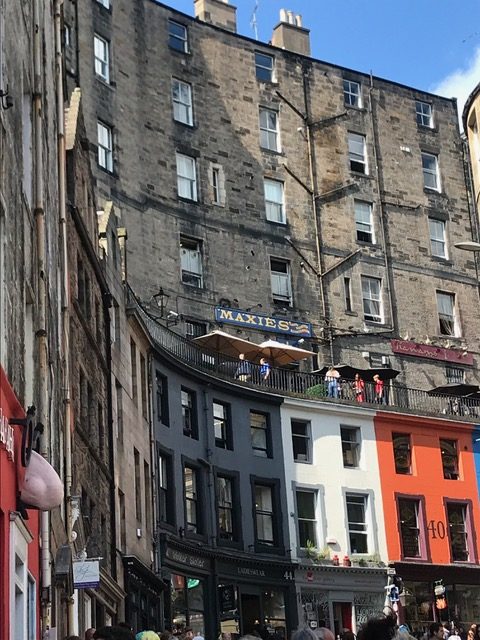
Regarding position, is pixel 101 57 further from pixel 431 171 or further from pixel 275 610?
pixel 275 610

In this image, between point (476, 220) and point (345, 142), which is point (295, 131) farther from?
point (476, 220)

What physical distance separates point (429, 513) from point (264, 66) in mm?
18929

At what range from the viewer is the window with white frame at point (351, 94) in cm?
5397

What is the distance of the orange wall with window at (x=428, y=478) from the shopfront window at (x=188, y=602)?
26.6 ft

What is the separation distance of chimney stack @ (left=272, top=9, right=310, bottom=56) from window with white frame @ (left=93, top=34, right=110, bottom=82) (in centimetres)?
1029

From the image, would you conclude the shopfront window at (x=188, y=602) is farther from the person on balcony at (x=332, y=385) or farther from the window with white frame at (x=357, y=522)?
the person on balcony at (x=332, y=385)

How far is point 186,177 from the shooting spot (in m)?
47.8

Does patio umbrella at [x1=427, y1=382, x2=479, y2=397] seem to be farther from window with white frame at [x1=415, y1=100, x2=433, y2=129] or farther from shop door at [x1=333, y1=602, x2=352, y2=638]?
window with white frame at [x1=415, y1=100, x2=433, y2=129]

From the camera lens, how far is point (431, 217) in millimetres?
54500

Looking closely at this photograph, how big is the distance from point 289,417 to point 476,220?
646 inches

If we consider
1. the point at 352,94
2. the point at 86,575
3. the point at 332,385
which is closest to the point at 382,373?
the point at 332,385

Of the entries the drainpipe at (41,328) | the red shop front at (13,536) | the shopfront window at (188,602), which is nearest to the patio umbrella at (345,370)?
the shopfront window at (188,602)

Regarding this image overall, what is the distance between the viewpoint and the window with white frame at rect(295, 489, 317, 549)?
42.3 m

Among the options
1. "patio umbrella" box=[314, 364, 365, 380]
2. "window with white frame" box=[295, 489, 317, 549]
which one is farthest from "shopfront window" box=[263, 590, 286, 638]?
"patio umbrella" box=[314, 364, 365, 380]
